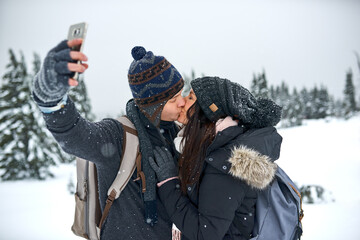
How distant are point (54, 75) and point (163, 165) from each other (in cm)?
124

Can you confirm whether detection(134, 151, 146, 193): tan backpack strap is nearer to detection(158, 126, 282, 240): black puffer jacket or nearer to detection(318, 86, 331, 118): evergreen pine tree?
detection(158, 126, 282, 240): black puffer jacket

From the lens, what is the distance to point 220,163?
7.16ft

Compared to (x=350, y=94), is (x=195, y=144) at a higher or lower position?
higher

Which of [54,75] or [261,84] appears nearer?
[54,75]

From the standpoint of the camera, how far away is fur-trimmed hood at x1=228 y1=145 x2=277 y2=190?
212cm

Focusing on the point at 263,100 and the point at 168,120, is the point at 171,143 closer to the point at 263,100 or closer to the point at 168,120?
the point at 168,120

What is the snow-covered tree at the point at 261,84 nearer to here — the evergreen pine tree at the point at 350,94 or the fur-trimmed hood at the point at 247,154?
the evergreen pine tree at the point at 350,94

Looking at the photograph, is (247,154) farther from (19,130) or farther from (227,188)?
(19,130)

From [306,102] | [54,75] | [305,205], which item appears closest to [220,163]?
[54,75]

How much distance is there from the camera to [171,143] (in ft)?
9.63

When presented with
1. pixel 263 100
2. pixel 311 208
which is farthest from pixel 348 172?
pixel 263 100

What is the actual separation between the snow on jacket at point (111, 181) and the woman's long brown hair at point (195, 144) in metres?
0.47

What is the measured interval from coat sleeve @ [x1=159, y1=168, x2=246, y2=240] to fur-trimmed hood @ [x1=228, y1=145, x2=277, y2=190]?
0.11 m

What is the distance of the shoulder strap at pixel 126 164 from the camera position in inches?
91.7
